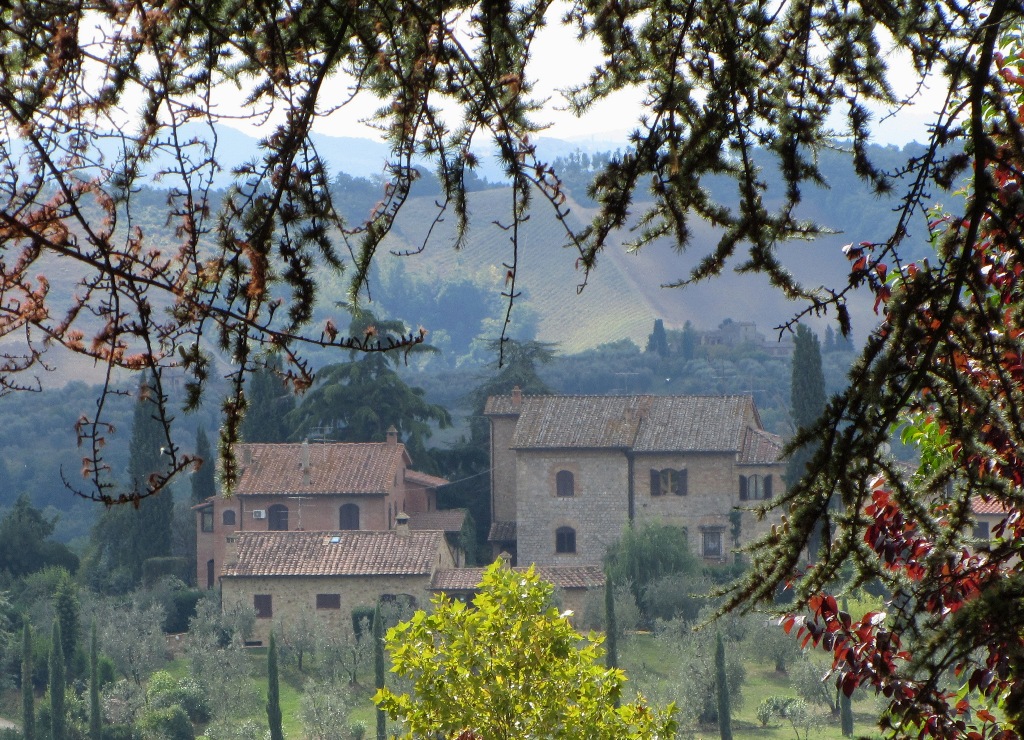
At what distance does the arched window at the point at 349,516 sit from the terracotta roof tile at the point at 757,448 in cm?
1100

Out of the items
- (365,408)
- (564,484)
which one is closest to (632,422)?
(564,484)

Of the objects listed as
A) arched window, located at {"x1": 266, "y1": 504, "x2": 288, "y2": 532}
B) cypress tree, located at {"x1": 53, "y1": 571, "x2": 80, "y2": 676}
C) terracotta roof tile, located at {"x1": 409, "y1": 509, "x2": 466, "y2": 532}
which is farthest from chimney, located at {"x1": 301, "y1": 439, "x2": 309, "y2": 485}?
cypress tree, located at {"x1": 53, "y1": 571, "x2": 80, "y2": 676}

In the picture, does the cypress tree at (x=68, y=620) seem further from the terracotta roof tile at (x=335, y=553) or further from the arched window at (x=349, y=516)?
the arched window at (x=349, y=516)

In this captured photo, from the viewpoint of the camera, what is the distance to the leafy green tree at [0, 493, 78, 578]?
42188 mm

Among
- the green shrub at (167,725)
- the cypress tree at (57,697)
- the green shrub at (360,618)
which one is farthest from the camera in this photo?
the green shrub at (360,618)

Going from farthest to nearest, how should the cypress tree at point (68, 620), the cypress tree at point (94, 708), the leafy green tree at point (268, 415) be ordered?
the leafy green tree at point (268, 415)
the cypress tree at point (68, 620)
the cypress tree at point (94, 708)

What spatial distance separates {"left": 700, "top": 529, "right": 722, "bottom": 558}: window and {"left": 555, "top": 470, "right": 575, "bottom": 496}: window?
12.9 feet

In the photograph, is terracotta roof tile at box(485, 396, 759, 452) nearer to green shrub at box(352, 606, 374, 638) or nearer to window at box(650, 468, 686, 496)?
window at box(650, 468, 686, 496)

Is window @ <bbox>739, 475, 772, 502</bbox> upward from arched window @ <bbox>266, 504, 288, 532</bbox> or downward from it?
upward

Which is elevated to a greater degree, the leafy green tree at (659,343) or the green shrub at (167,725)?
the leafy green tree at (659,343)

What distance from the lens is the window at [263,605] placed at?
37125 millimetres

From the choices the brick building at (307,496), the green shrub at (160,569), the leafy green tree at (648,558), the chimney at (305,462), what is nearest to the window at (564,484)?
the leafy green tree at (648,558)

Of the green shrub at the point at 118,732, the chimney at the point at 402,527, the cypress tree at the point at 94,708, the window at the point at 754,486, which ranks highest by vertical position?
the window at the point at 754,486

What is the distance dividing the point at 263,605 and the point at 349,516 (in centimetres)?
586
